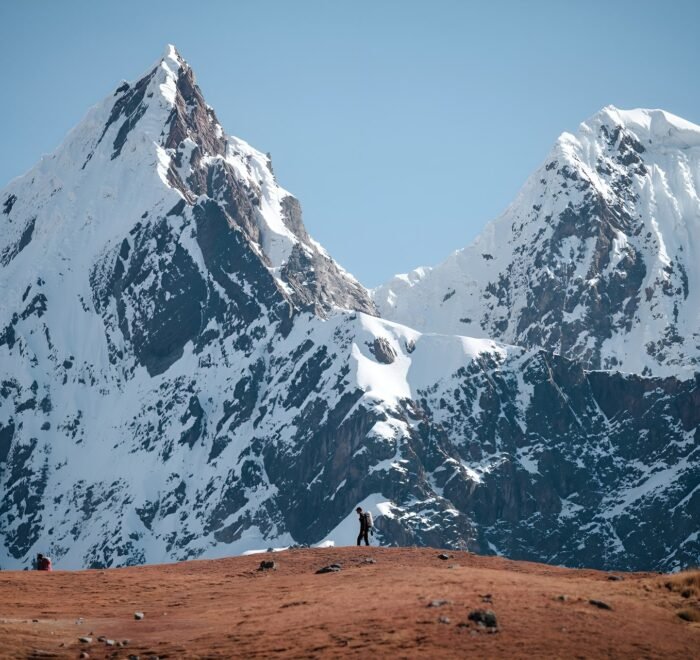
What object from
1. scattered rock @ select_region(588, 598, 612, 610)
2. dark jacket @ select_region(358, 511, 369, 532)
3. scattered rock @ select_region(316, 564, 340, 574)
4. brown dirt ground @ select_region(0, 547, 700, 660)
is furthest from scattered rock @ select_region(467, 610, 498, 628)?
dark jacket @ select_region(358, 511, 369, 532)

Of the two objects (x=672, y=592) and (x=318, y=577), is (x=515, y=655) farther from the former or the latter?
(x=318, y=577)

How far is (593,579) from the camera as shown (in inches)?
3051

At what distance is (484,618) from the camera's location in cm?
6241

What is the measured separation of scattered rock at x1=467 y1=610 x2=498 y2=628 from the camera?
62119 mm

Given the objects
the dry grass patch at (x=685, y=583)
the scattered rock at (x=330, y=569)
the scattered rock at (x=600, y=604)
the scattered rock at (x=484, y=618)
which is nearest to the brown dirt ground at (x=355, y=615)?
the dry grass patch at (x=685, y=583)

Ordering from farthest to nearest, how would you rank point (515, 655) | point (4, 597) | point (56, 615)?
point (4, 597) < point (56, 615) < point (515, 655)

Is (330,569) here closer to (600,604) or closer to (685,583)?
(685,583)

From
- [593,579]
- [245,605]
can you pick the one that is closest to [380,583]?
[245,605]

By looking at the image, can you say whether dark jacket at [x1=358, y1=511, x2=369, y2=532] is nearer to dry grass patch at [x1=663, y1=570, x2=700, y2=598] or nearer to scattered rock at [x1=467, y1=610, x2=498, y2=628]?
dry grass patch at [x1=663, y1=570, x2=700, y2=598]

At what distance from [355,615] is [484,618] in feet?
16.7

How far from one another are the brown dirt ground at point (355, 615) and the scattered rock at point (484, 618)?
17.4 inches

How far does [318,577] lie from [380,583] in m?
6.27

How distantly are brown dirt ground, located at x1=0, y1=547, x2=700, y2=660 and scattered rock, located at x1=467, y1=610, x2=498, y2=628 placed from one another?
44 cm

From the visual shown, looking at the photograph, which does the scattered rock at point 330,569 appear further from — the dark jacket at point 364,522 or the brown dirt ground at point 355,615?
the dark jacket at point 364,522
